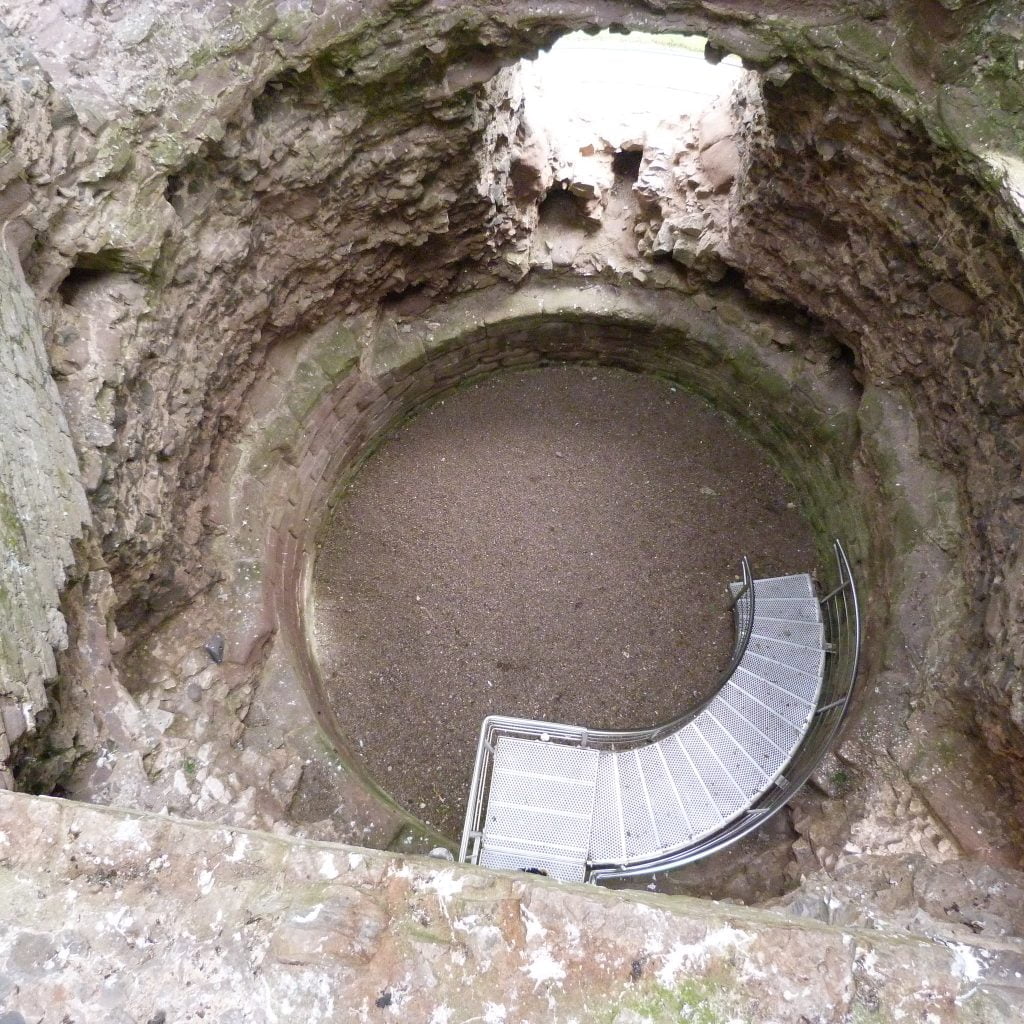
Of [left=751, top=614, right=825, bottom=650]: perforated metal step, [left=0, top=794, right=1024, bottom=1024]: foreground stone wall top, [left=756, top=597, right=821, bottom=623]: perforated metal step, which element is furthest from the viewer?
[left=756, top=597, right=821, bottom=623]: perforated metal step

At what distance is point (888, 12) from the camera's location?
124 inches

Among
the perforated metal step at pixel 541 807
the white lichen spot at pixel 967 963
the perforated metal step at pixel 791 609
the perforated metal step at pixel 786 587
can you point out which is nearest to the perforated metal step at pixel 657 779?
the perforated metal step at pixel 541 807

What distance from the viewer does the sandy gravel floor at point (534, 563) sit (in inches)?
183

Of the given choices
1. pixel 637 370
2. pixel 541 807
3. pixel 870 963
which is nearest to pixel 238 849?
pixel 870 963

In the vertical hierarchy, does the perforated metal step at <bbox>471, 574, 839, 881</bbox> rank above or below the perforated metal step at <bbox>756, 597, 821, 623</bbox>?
below

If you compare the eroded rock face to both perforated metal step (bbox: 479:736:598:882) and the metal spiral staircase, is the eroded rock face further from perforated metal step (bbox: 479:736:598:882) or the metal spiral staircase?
perforated metal step (bbox: 479:736:598:882)

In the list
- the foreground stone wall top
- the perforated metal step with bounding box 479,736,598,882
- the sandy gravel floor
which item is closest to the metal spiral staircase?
the perforated metal step with bounding box 479,736,598,882

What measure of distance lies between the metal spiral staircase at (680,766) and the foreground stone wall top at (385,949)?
83.3 inches

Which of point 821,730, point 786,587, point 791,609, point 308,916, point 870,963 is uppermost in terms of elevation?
point 786,587

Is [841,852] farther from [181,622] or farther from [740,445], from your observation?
[181,622]

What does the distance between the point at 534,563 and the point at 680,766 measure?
168 cm

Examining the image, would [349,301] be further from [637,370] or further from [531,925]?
[531,925]

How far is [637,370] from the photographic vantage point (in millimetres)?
5699

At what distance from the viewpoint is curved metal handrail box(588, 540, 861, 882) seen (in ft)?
12.1
